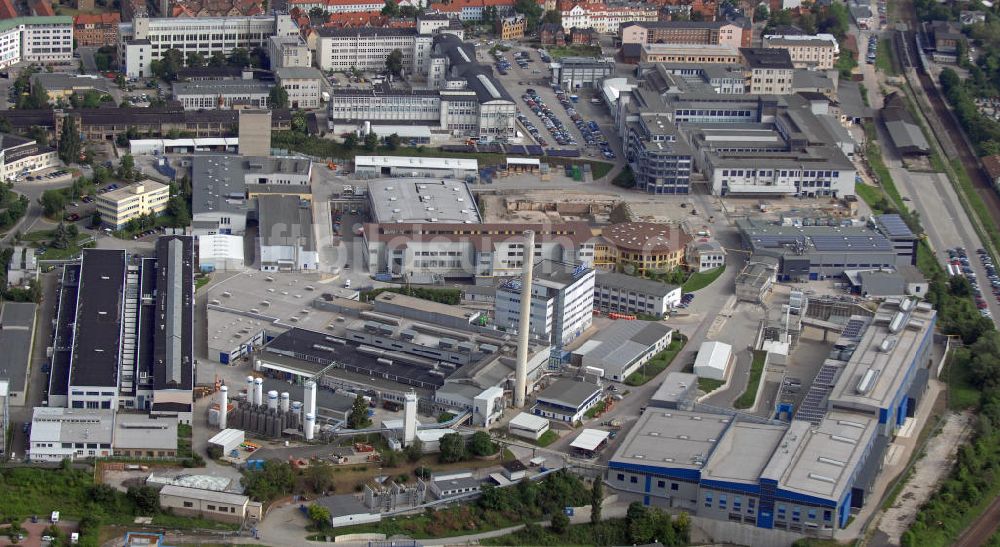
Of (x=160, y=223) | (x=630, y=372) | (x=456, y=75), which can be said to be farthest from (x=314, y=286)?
(x=456, y=75)

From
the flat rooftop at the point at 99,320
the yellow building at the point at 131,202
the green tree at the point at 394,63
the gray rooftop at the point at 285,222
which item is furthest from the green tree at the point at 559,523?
the green tree at the point at 394,63

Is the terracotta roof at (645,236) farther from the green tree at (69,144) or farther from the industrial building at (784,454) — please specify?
the green tree at (69,144)

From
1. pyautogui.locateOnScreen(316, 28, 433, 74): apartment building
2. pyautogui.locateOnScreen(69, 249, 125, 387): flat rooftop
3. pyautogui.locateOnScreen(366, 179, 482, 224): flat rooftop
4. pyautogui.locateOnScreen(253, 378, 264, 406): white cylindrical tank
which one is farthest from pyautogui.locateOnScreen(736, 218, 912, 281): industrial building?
pyautogui.locateOnScreen(316, 28, 433, 74): apartment building

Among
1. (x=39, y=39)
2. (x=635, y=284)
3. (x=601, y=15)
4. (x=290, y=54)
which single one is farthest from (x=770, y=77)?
(x=39, y=39)

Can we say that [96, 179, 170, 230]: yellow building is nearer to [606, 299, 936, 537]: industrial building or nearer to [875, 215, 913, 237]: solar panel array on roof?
[606, 299, 936, 537]: industrial building

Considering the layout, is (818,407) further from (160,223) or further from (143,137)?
(143,137)
